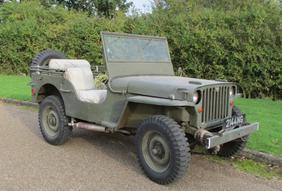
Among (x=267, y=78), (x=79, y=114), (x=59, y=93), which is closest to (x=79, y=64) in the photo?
Answer: (x=59, y=93)

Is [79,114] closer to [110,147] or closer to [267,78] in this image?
[110,147]

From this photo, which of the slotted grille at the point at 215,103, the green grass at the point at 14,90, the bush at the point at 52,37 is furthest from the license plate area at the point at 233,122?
the bush at the point at 52,37

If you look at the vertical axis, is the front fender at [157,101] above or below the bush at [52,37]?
below

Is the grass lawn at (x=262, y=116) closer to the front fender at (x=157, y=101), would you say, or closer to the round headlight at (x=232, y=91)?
the round headlight at (x=232, y=91)

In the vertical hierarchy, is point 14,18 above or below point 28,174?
above

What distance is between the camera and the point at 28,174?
513 centimetres

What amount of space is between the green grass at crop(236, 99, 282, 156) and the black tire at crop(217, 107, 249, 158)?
430mm

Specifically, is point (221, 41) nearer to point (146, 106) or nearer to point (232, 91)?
point (232, 91)

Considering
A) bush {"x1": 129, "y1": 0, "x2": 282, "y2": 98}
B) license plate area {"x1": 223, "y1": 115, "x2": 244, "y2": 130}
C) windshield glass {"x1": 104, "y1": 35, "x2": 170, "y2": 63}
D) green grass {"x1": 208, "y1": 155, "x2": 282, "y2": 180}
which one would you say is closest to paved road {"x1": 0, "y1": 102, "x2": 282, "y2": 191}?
green grass {"x1": 208, "y1": 155, "x2": 282, "y2": 180}

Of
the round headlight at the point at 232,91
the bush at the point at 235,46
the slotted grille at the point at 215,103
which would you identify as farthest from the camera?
the bush at the point at 235,46

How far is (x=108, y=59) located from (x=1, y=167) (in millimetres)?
2175

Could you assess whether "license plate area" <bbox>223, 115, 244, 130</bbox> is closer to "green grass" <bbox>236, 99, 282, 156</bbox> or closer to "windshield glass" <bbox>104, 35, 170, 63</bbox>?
"green grass" <bbox>236, 99, 282, 156</bbox>

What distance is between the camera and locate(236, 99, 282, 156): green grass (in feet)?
19.7

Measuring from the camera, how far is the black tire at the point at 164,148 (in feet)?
14.9
